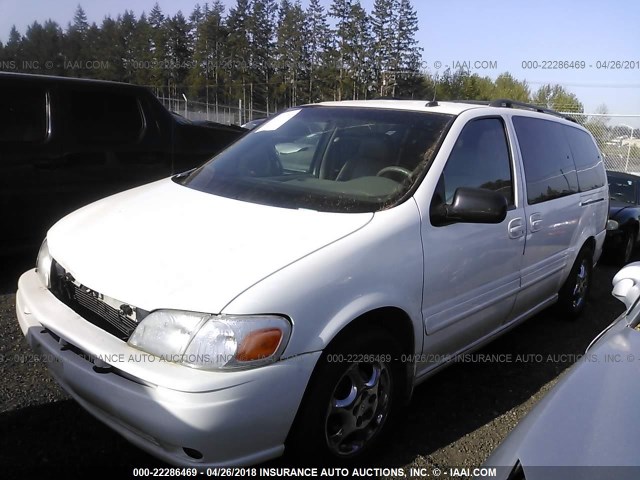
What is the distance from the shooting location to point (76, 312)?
2.41m

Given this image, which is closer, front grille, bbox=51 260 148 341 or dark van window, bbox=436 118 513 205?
front grille, bbox=51 260 148 341

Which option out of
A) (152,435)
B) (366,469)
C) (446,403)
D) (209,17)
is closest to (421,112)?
(446,403)

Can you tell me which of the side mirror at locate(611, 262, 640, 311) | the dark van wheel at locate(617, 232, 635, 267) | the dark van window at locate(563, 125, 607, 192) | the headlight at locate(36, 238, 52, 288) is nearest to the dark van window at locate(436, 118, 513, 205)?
the side mirror at locate(611, 262, 640, 311)

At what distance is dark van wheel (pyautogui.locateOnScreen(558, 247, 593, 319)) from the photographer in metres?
4.58

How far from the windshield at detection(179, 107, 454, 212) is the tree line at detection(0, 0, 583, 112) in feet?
122

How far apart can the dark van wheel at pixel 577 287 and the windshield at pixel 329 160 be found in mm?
2216

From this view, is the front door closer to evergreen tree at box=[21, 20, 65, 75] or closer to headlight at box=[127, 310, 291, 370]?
headlight at box=[127, 310, 291, 370]

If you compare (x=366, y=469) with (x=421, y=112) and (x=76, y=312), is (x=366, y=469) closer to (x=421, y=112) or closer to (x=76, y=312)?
(x=76, y=312)

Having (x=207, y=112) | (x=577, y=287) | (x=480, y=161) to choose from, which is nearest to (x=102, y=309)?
(x=480, y=161)

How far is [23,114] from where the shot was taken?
4750 mm

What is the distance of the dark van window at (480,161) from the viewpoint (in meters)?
2.99

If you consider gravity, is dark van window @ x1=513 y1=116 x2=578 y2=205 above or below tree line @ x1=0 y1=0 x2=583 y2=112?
below

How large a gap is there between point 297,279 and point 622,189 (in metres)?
7.65

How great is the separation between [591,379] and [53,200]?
454 cm
